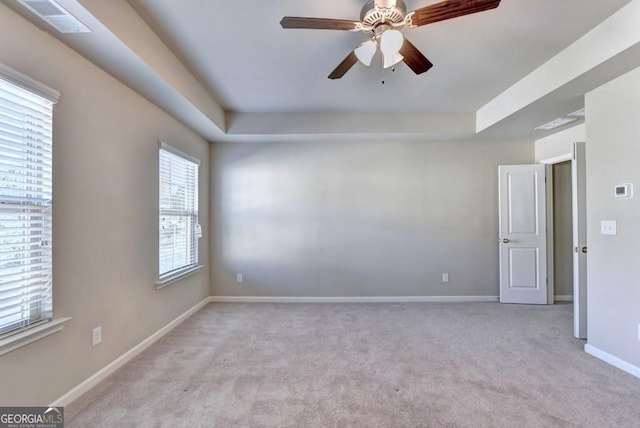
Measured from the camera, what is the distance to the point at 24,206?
1893mm

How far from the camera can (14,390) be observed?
180 cm

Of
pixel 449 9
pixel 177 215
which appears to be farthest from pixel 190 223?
pixel 449 9

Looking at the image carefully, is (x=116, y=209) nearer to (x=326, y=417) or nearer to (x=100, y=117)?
(x=100, y=117)

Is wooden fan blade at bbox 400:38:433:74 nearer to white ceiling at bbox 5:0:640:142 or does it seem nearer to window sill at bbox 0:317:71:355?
white ceiling at bbox 5:0:640:142

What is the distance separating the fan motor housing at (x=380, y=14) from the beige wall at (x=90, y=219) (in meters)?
2.01

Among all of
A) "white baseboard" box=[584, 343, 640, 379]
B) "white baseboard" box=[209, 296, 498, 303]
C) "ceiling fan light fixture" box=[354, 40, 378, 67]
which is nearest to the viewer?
"ceiling fan light fixture" box=[354, 40, 378, 67]

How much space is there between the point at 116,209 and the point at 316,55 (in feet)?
7.15

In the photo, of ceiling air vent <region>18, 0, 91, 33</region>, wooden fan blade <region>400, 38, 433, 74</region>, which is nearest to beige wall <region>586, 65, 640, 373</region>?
wooden fan blade <region>400, 38, 433, 74</region>

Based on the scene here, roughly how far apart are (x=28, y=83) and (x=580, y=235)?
189 inches

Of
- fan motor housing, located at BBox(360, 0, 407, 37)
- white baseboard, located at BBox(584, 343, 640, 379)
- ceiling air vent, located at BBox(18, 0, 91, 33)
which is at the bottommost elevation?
white baseboard, located at BBox(584, 343, 640, 379)

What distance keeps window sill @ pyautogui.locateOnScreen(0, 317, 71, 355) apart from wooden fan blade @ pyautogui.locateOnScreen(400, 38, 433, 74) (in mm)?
2920

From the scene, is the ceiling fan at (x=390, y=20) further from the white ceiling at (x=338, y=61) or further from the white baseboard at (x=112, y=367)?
the white baseboard at (x=112, y=367)

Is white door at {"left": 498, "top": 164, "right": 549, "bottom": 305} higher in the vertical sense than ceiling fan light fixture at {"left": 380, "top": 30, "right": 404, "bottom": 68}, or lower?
lower

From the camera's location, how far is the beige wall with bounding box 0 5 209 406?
6.30ft
